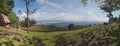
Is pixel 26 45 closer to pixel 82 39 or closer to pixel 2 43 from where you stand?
pixel 2 43

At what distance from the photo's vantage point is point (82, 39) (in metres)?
32.3

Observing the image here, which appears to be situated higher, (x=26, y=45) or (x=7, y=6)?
(x=7, y=6)

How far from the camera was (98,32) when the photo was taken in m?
→ 34.4

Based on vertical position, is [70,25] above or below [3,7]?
below

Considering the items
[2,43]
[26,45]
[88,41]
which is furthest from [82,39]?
[2,43]

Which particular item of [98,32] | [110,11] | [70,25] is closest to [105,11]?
[110,11]

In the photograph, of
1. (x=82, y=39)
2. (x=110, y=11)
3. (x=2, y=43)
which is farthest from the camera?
(x=110, y=11)

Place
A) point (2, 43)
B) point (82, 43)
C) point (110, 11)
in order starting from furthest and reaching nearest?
point (110, 11)
point (82, 43)
point (2, 43)

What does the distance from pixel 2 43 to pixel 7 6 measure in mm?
35179

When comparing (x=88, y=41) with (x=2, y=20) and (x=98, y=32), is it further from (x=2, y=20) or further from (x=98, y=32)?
(x=2, y=20)

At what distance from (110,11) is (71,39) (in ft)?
168

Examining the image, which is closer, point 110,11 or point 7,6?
point 7,6

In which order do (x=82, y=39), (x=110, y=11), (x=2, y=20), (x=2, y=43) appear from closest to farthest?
(x=2, y=43) < (x=82, y=39) < (x=2, y=20) < (x=110, y=11)

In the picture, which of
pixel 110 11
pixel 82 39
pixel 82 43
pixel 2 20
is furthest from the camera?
pixel 110 11
